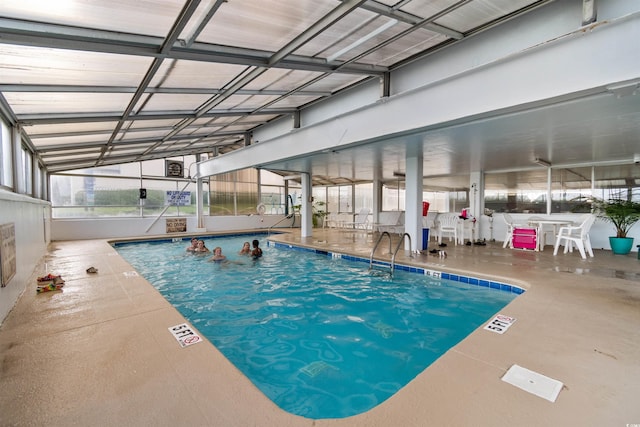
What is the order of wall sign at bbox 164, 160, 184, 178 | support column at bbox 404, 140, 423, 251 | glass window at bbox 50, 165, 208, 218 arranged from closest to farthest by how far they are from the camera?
support column at bbox 404, 140, 423, 251 < glass window at bbox 50, 165, 208, 218 < wall sign at bbox 164, 160, 184, 178

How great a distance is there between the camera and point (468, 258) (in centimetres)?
582

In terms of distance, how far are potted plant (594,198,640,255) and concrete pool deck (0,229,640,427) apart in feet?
12.6

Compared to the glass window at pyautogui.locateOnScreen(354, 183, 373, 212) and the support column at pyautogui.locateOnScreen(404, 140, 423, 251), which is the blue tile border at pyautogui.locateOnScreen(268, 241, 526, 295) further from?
the glass window at pyautogui.locateOnScreen(354, 183, 373, 212)

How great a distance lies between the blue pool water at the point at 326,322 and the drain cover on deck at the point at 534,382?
2.47 feet

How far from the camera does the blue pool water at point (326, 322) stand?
86.8 inches

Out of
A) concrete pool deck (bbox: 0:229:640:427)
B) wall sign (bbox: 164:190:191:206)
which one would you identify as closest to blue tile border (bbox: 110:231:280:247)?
wall sign (bbox: 164:190:191:206)

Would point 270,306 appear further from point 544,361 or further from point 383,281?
point 544,361

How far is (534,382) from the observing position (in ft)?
5.58

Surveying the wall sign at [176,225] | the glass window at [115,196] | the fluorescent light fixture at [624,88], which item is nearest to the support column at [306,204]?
the wall sign at [176,225]

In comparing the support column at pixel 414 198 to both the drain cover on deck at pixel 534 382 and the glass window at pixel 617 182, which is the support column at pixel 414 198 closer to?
the drain cover on deck at pixel 534 382

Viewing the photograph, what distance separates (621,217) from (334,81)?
6.71 meters

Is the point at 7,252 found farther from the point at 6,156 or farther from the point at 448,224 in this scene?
the point at 448,224

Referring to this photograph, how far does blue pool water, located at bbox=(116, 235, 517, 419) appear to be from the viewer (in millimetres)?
2205

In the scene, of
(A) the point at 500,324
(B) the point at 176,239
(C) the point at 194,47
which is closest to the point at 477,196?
(A) the point at 500,324
